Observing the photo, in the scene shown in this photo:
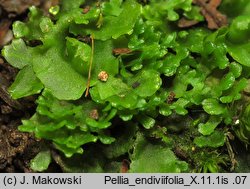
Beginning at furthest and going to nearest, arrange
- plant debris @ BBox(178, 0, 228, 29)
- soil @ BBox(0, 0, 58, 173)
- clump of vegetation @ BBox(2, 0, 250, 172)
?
1. plant debris @ BBox(178, 0, 228, 29)
2. soil @ BBox(0, 0, 58, 173)
3. clump of vegetation @ BBox(2, 0, 250, 172)

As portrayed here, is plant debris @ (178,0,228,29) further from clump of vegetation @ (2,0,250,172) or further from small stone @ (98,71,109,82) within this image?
small stone @ (98,71,109,82)

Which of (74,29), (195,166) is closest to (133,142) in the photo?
(195,166)

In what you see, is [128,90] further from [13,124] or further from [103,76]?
[13,124]

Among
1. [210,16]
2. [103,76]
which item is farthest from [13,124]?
[210,16]

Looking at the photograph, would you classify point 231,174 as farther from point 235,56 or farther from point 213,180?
point 235,56

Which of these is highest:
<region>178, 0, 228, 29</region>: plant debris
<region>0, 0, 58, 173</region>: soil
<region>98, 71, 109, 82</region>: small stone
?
<region>178, 0, 228, 29</region>: plant debris

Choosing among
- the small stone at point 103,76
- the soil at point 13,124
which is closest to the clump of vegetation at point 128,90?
the small stone at point 103,76

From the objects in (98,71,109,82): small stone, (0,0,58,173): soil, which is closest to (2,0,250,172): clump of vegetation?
(98,71,109,82): small stone
